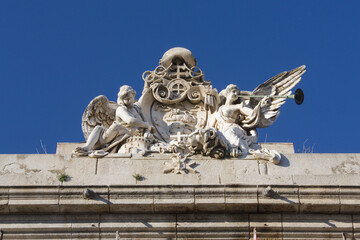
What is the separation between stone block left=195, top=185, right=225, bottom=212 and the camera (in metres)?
15.9

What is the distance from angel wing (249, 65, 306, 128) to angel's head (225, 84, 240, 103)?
0.51 m

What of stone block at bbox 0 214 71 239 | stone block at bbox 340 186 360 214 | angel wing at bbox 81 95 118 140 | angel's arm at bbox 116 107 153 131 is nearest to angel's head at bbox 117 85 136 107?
angel's arm at bbox 116 107 153 131

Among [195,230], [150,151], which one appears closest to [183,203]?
[195,230]

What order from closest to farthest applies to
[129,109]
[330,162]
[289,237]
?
[289,237]
[330,162]
[129,109]

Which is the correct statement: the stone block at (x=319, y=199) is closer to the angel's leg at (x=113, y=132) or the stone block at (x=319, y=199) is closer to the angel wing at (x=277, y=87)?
the angel wing at (x=277, y=87)

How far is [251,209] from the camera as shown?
1602 cm

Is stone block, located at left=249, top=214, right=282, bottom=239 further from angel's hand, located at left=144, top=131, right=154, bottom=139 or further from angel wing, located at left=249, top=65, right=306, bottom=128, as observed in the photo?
angel wing, located at left=249, top=65, right=306, bottom=128

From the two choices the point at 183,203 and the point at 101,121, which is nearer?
the point at 183,203

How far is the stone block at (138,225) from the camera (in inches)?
623

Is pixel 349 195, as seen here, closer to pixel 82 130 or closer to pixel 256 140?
pixel 256 140

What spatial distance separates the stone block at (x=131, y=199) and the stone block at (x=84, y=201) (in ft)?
0.43

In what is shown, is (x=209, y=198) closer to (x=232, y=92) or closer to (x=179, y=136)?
(x=179, y=136)

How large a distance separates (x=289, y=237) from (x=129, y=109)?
15.8ft

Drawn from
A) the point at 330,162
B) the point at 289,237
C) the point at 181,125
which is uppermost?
the point at 181,125
